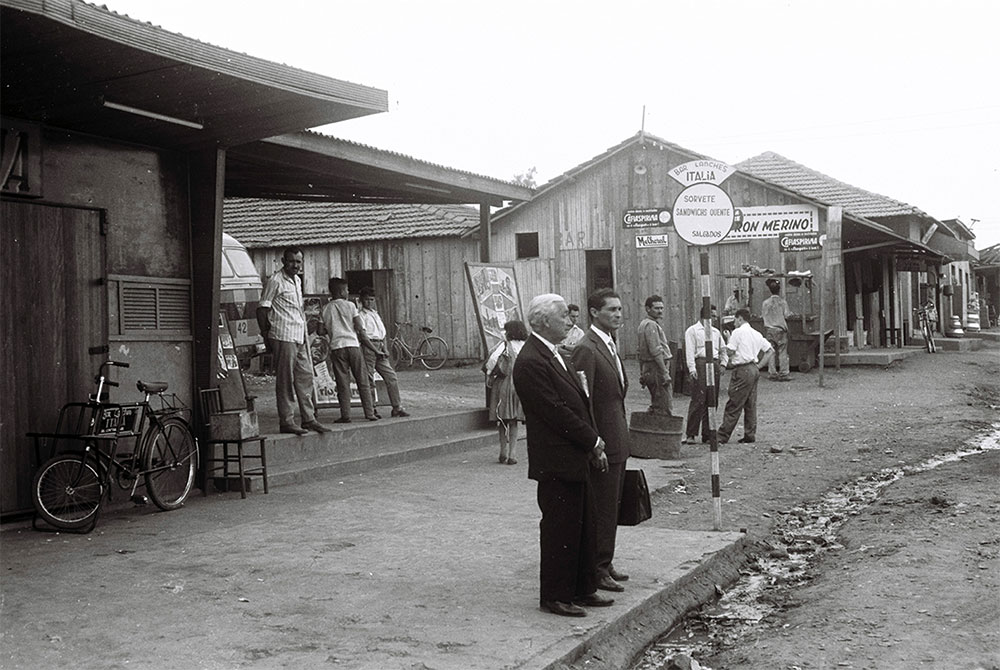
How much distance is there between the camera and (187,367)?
9.83 meters

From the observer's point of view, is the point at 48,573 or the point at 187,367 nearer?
the point at 48,573

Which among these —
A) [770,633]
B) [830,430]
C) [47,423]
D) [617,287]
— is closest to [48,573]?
[47,423]

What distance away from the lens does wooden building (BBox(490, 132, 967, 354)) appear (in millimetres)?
24844

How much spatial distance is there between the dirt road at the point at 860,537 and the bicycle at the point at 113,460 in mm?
4255

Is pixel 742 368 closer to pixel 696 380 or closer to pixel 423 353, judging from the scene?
pixel 696 380

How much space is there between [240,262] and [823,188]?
53.6 ft

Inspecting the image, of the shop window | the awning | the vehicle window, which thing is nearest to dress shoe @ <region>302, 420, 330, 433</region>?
the awning

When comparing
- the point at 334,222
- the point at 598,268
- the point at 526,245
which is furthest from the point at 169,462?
the point at 334,222

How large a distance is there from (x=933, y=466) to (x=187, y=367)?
8.26 meters

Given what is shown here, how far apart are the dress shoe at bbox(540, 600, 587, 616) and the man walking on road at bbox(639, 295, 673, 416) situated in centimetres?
688

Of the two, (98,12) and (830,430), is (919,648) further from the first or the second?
(830,430)

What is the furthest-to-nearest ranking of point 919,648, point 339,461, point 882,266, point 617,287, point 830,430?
1. point 882,266
2. point 617,287
3. point 830,430
4. point 339,461
5. point 919,648

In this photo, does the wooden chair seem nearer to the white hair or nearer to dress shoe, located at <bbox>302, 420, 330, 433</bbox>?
dress shoe, located at <bbox>302, 420, 330, 433</bbox>

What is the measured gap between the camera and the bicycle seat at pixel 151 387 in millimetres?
8625
